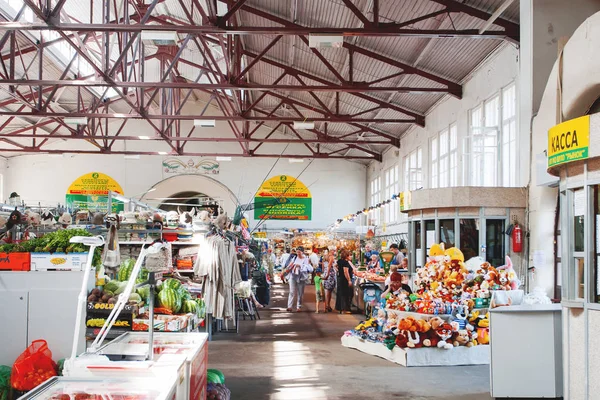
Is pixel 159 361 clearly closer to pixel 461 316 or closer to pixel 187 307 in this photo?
pixel 187 307

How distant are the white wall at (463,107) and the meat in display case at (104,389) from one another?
8.34 meters

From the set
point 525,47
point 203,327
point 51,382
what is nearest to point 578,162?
point 51,382

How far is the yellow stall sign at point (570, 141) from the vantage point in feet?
16.4

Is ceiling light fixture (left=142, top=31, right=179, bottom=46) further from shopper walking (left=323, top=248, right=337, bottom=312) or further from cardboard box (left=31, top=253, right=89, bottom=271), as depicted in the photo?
shopper walking (left=323, top=248, right=337, bottom=312)

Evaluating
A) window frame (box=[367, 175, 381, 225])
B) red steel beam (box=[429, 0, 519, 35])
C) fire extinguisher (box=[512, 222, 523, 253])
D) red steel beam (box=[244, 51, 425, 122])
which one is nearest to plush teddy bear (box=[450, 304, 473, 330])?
fire extinguisher (box=[512, 222, 523, 253])

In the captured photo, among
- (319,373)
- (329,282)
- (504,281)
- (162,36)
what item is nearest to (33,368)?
(319,373)

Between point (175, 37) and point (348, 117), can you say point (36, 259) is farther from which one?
point (348, 117)

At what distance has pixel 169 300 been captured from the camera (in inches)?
272

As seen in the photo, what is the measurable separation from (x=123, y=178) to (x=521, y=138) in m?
20.7

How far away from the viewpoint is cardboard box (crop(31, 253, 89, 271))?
5.62 meters

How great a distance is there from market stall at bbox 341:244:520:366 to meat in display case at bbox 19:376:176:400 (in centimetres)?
549

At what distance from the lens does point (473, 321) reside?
8789mm

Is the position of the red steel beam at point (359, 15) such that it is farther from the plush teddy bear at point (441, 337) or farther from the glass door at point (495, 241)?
the plush teddy bear at point (441, 337)

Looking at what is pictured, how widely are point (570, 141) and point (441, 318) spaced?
4.04m
